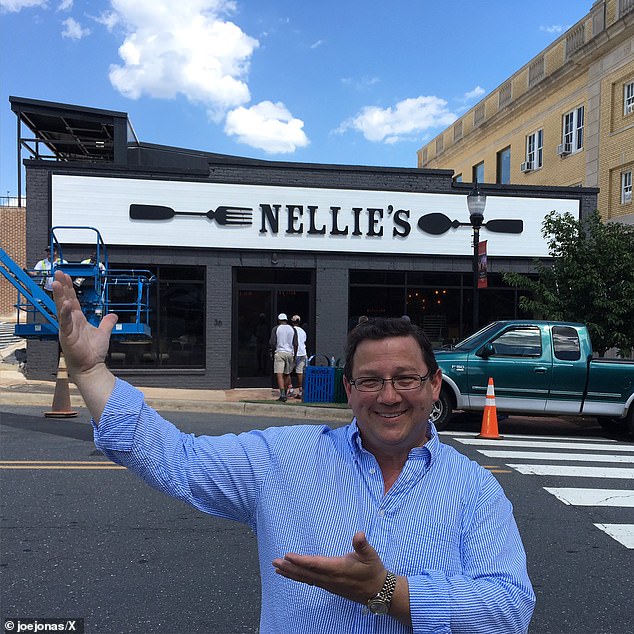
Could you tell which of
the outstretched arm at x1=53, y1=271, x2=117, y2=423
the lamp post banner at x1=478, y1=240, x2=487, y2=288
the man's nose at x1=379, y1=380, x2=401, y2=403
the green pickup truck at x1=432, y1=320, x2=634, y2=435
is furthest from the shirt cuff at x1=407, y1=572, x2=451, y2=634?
the lamp post banner at x1=478, y1=240, x2=487, y2=288

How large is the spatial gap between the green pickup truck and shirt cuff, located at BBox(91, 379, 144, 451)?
876cm

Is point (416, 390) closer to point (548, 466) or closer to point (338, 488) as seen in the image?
point (338, 488)

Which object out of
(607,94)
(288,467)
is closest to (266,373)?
(288,467)

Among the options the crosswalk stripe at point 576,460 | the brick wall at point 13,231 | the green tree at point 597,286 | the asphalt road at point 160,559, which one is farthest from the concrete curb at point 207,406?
the brick wall at point 13,231

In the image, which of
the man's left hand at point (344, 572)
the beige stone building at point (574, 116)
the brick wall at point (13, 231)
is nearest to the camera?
the man's left hand at point (344, 572)

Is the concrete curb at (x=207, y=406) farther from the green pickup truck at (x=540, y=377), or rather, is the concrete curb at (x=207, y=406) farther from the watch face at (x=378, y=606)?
the watch face at (x=378, y=606)

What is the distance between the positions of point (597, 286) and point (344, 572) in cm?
1216

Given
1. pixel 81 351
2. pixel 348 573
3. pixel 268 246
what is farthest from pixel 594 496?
pixel 268 246

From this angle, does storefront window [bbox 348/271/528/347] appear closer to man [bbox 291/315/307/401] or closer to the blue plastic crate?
man [bbox 291/315/307/401]

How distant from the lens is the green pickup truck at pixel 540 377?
10.2 meters

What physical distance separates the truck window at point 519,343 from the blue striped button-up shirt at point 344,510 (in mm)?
9026

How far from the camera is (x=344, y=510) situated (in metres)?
1.74

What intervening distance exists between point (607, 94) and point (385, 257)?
12292 millimetres

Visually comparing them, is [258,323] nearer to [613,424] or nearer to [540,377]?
[540,377]
